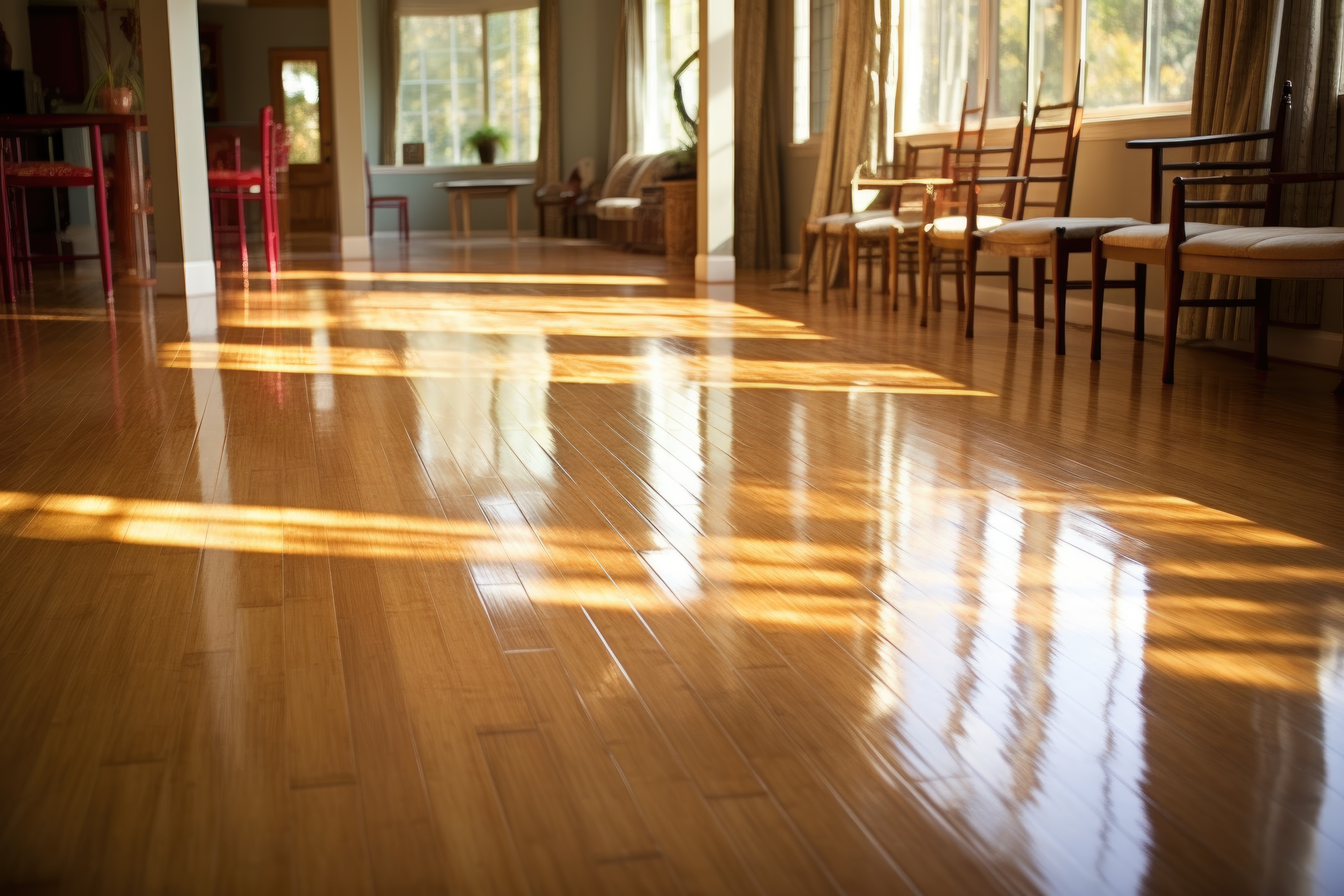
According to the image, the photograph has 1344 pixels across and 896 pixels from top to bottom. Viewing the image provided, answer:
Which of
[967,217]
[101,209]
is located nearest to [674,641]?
[967,217]

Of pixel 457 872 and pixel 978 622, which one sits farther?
pixel 978 622

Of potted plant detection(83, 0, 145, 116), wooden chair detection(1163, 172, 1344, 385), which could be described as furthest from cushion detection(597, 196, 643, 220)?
wooden chair detection(1163, 172, 1344, 385)

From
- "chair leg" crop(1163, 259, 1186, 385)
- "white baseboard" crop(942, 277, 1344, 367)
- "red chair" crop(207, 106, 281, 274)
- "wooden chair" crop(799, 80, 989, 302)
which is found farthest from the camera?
"red chair" crop(207, 106, 281, 274)

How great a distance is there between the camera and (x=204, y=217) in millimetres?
6836

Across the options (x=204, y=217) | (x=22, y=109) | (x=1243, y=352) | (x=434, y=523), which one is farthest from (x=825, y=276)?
(x=22, y=109)

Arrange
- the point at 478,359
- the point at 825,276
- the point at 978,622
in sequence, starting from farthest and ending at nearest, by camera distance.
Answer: the point at 825,276
the point at 478,359
the point at 978,622

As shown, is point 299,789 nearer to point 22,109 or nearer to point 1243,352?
point 1243,352

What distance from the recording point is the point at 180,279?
6.69 meters

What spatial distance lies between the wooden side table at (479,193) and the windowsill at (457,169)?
0.10 m

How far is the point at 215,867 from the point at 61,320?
507 centimetres

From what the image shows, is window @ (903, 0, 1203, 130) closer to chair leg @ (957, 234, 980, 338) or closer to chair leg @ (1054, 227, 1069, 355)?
chair leg @ (957, 234, 980, 338)

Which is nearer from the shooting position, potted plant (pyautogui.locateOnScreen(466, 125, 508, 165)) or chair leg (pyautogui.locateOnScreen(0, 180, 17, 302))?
chair leg (pyautogui.locateOnScreen(0, 180, 17, 302))

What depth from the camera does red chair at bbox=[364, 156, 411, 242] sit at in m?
13.2

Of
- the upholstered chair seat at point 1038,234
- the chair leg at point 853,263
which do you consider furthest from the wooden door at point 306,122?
the upholstered chair seat at point 1038,234
